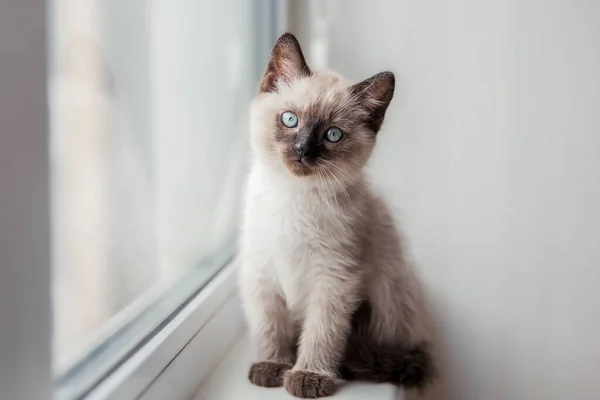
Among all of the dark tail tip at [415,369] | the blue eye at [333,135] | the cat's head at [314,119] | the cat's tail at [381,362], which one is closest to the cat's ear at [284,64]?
the cat's head at [314,119]

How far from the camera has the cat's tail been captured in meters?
1.06

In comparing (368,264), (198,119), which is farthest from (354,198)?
(198,119)

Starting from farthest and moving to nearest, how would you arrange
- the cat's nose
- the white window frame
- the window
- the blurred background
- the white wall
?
1. the white wall
2. the blurred background
3. the cat's nose
4. the window
5. the white window frame

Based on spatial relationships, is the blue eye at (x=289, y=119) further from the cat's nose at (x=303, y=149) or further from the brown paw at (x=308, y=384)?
the brown paw at (x=308, y=384)

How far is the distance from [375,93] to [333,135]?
91 millimetres

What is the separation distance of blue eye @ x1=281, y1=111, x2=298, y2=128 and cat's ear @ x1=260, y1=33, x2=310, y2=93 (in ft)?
0.21

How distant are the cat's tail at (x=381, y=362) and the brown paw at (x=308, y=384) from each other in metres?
0.08

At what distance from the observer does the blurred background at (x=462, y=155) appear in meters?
1.26

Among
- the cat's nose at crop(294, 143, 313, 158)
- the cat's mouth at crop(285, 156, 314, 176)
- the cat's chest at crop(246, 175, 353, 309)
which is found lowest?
the cat's chest at crop(246, 175, 353, 309)

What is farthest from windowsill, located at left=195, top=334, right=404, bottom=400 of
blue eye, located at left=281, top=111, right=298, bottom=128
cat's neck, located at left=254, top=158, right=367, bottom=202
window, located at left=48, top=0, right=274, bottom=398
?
blue eye, located at left=281, top=111, right=298, bottom=128

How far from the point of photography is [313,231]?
98 cm

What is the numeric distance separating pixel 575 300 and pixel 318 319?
0.73 m

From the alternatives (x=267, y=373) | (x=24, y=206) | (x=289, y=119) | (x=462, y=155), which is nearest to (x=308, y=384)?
(x=267, y=373)

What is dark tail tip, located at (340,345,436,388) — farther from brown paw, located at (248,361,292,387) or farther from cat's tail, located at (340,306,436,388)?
brown paw, located at (248,361,292,387)
